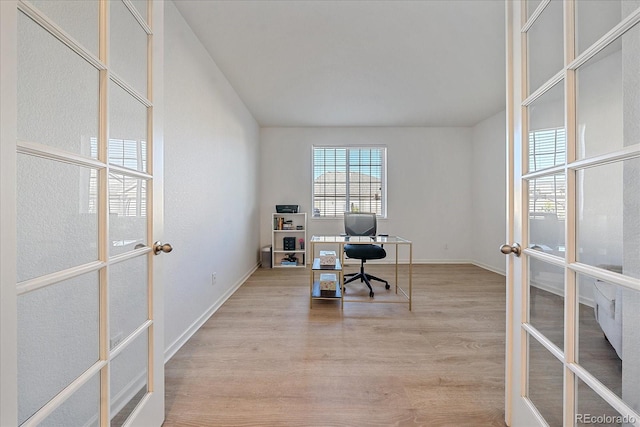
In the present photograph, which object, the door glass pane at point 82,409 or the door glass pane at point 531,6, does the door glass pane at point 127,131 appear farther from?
the door glass pane at point 531,6

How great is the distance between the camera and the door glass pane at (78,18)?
767 mm

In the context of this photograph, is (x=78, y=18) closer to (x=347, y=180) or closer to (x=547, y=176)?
(x=547, y=176)

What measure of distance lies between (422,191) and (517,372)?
403 centimetres

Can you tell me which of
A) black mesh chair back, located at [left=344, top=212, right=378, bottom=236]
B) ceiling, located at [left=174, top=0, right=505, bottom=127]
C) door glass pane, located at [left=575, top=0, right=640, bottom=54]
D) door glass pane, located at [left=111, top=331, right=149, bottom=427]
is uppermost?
ceiling, located at [left=174, top=0, right=505, bottom=127]

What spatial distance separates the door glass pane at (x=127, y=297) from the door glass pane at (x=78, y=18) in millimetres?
735

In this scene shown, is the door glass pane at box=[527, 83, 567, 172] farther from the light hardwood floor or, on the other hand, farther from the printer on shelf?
the printer on shelf

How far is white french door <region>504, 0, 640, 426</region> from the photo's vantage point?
2.29ft

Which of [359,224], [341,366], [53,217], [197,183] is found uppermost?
[197,183]

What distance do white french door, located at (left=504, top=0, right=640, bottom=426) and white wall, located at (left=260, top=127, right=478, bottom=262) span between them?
374cm

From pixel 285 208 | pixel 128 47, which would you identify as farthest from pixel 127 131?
pixel 285 208

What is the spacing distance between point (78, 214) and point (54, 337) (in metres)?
0.37

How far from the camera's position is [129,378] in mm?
988

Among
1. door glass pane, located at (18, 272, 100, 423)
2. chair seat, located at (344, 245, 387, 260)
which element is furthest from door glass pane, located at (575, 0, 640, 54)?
chair seat, located at (344, 245, 387, 260)

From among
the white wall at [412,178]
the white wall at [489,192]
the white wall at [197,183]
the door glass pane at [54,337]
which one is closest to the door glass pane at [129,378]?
the door glass pane at [54,337]
